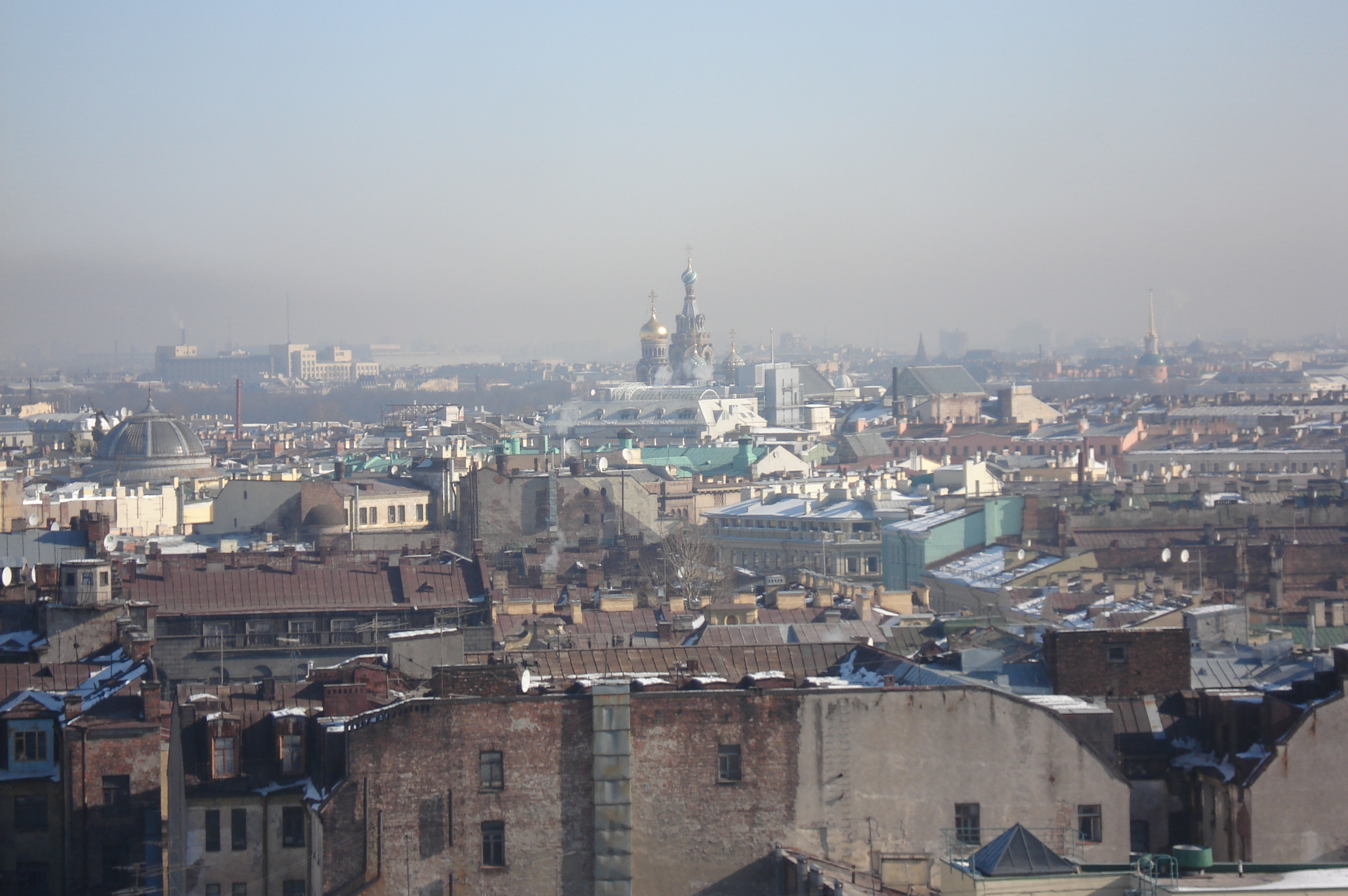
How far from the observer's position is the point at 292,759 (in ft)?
60.1

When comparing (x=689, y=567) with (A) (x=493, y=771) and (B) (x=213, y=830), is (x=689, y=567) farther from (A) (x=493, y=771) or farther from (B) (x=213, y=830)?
(A) (x=493, y=771)

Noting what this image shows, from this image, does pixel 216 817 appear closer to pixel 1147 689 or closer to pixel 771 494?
pixel 1147 689

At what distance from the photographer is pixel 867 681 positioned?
18594 mm

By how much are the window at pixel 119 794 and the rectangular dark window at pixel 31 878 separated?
1.02 metres

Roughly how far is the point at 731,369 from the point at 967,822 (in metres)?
135

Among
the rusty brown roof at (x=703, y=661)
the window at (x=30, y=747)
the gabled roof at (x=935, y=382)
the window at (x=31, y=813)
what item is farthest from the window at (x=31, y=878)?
the gabled roof at (x=935, y=382)

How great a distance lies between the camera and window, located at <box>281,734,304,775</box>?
1825 cm

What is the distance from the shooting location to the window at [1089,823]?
15320 mm

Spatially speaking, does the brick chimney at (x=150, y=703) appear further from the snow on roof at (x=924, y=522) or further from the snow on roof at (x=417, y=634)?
the snow on roof at (x=924, y=522)

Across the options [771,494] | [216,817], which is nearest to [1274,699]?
[216,817]

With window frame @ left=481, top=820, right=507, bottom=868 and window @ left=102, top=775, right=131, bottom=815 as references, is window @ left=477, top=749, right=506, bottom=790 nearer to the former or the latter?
window frame @ left=481, top=820, right=507, bottom=868

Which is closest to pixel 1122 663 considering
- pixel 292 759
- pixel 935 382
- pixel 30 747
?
pixel 292 759

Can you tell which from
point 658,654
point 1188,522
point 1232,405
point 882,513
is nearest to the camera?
point 658,654

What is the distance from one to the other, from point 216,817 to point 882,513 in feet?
108
